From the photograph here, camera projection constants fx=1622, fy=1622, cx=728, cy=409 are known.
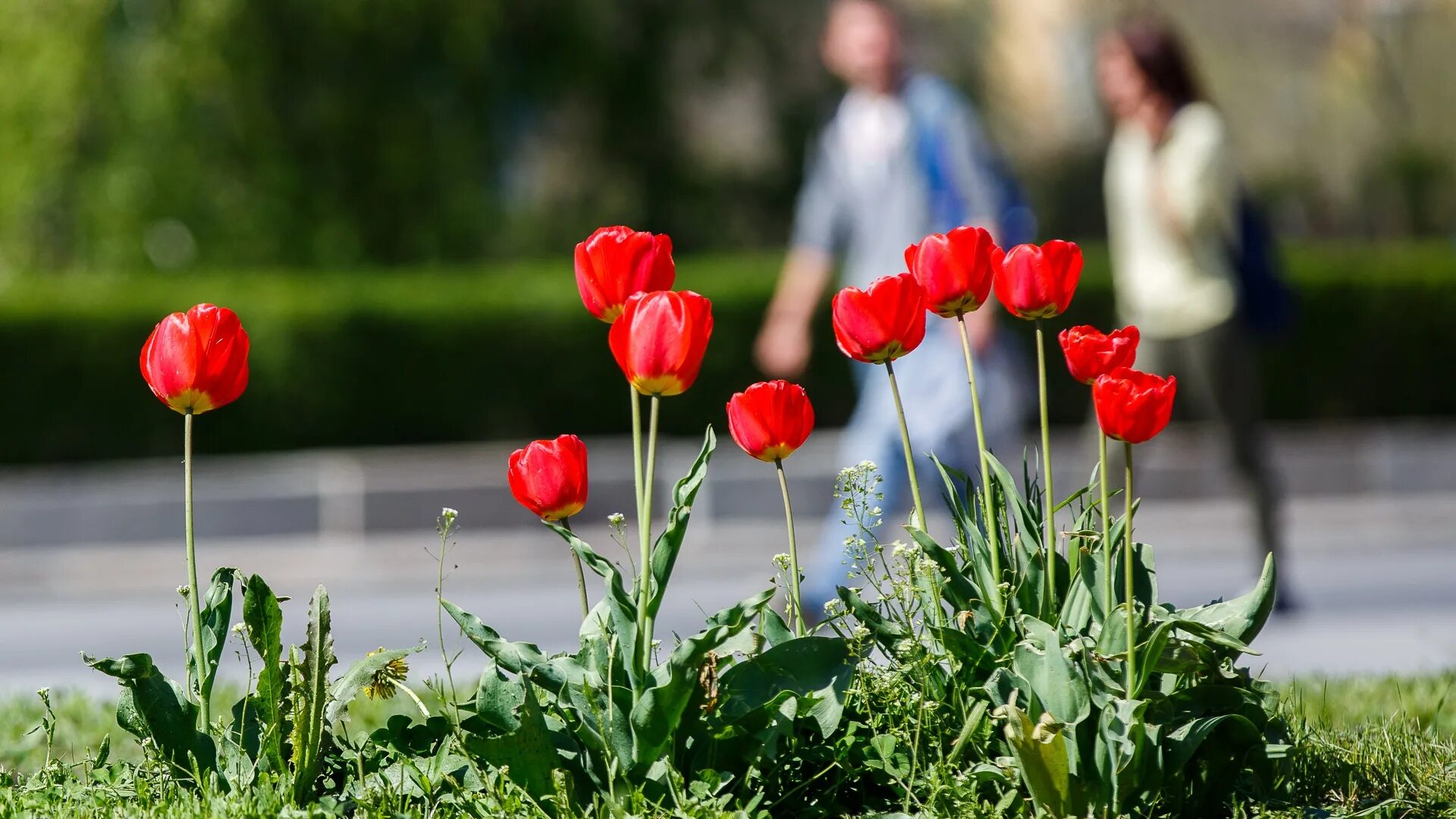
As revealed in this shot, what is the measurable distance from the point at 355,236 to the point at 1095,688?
1126cm

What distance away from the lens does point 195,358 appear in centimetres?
232

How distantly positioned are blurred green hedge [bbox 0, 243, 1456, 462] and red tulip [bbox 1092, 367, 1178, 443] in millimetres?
8598

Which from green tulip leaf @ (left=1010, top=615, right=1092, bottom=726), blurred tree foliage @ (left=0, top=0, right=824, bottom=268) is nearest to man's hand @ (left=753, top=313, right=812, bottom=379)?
green tulip leaf @ (left=1010, top=615, right=1092, bottom=726)

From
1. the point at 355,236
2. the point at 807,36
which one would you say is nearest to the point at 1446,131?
the point at 807,36

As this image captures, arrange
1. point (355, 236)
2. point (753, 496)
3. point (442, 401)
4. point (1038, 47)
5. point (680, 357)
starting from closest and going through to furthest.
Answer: point (680, 357) < point (753, 496) < point (442, 401) < point (355, 236) < point (1038, 47)

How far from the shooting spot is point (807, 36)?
601 inches

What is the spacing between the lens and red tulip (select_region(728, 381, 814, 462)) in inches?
91.1

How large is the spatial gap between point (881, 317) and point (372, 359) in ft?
28.9

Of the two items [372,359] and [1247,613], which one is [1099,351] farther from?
Result: [372,359]

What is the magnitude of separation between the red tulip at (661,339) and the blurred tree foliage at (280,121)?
35.1ft

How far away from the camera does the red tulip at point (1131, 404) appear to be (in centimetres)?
214

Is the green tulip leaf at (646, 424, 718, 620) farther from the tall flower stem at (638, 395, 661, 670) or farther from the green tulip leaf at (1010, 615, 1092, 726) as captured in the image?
the green tulip leaf at (1010, 615, 1092, 726)

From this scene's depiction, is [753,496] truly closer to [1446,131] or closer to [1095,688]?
[1095,688]

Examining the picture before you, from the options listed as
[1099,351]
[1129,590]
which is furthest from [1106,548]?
[1099,351]
